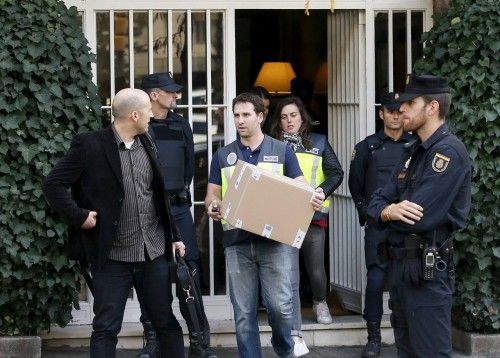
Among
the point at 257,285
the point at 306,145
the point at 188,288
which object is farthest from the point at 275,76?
the point at 188,288

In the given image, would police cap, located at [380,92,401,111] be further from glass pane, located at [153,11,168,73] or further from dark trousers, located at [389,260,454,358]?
dark trousers, located at [389,260,454,358]

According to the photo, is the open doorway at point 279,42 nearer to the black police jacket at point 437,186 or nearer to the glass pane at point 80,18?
the glass pane at point 80,18

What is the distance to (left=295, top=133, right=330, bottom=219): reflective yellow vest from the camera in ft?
31.0

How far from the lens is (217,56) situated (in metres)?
9.85

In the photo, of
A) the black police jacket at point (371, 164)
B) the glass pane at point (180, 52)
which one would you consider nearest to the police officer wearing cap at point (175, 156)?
the glass pane at point (180, 52)

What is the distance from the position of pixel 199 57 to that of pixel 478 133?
2323mm

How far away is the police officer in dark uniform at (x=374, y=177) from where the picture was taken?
30.4ft

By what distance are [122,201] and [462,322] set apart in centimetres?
324

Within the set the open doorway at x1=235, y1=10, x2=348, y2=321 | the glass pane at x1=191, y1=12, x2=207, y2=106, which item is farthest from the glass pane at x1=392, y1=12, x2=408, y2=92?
the open doorway at x1=235, y1=10, x2=348, y2=321

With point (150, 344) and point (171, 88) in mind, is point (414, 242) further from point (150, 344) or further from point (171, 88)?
point (150, 344)

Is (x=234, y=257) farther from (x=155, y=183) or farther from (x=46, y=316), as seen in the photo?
(x=46, y=316)

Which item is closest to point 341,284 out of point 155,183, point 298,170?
point 298,170

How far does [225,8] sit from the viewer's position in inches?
383

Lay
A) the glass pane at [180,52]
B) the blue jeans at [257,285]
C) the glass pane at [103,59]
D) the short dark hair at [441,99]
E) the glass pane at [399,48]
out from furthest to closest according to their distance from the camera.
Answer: the glass pane at [399,48] → the glass pane at [180,52] → the glass pane at [103,59] → the blue jeans at [257,285] → the short dark hair at [441,99]
